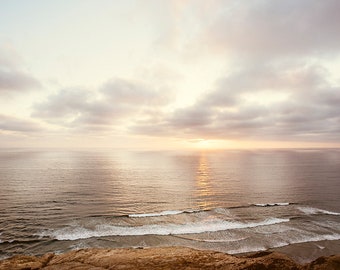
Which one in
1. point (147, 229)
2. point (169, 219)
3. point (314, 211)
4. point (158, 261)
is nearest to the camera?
point (158, 261)

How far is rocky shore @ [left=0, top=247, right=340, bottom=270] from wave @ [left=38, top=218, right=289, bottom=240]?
1260cm

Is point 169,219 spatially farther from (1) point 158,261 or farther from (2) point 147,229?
Answer: (1) point 158,261

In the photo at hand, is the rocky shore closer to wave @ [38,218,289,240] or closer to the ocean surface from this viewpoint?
the ocean surface

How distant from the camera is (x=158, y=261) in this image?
19203mm

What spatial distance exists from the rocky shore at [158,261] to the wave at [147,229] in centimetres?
1260

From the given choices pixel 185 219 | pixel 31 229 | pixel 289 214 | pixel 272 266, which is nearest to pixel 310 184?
pixel 289 214

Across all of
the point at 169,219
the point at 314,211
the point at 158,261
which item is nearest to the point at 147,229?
the point at 169,219

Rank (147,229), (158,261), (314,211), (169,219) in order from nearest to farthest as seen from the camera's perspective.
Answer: (158,261), (147,229), (169,219), (314,211)

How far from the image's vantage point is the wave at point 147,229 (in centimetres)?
3279

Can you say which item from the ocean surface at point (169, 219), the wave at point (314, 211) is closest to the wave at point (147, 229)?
the ocean surface at point (169, 219)

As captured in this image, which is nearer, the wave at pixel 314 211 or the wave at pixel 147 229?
the wave at pixel 147 229

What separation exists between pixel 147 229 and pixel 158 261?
17364mm

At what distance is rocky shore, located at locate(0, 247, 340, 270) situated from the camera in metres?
17.4

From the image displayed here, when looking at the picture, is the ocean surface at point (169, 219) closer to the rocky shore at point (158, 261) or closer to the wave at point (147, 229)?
the wave at point (147, 229)
